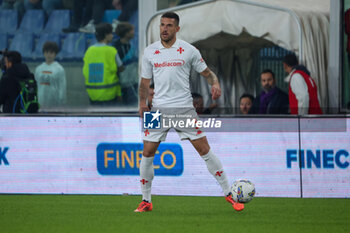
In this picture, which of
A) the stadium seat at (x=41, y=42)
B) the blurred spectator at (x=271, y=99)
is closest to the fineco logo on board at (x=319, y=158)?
the blurred spectator at (x=271, y=99)

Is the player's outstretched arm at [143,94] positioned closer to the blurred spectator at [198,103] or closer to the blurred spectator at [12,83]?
the blurred spectator at [198,103]

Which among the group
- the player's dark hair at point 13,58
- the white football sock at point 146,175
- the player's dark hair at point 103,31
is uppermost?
the player's dark hair at point 103,31

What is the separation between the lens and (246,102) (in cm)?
1159

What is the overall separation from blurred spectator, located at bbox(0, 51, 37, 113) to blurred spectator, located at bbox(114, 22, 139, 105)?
5.72ft

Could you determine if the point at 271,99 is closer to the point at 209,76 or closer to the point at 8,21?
the point at 209,76

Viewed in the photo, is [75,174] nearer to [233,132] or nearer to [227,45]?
[233,132]

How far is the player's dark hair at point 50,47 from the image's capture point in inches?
523

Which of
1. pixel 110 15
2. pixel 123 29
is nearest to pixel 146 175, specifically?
pixel 123 29

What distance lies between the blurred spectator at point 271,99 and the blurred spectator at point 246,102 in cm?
45

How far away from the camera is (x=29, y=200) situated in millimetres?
9102

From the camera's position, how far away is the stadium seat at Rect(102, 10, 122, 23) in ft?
43.7

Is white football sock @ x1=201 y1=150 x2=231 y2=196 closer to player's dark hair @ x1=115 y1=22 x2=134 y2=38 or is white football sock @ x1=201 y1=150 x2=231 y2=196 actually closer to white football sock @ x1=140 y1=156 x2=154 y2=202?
white football sock @ x1=140 y1=156 x2=154 y2=202

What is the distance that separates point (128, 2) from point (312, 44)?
3.80 metres

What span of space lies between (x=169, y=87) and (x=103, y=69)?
198 inches
